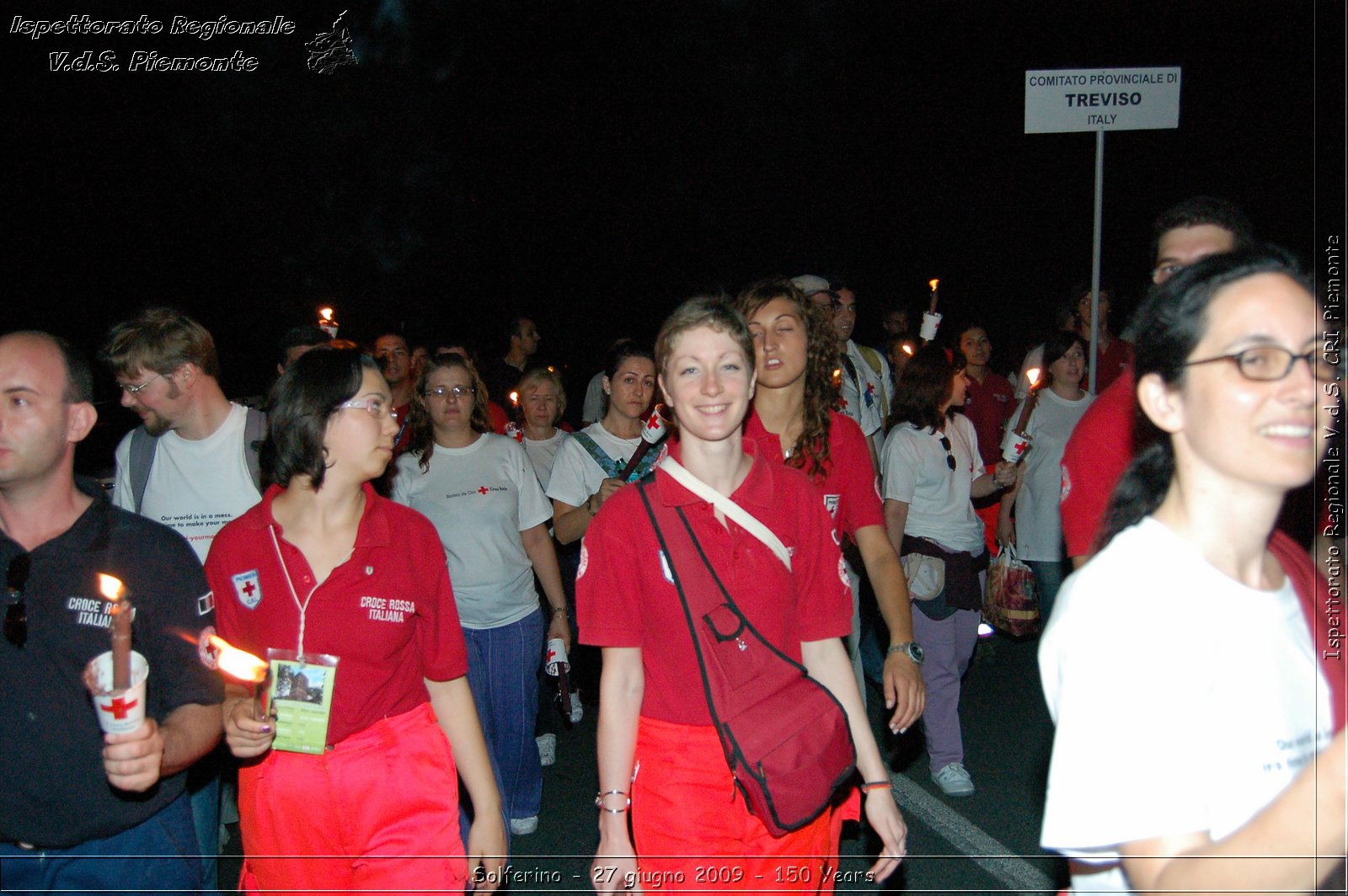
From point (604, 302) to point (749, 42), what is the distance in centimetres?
813

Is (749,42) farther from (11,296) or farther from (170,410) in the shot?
(170,410)

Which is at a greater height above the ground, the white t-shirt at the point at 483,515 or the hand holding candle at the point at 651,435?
the hand holding candle at the point at 651,435

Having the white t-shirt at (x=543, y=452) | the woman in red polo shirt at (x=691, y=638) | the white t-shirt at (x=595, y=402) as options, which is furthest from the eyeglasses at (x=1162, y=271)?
the white t-shirt at (x=595, y=402)

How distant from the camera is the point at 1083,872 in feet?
6.14

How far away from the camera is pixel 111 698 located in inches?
90.7

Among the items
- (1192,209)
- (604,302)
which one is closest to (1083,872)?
(1192,209)

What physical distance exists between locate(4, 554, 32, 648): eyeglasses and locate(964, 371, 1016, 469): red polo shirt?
23.5 feet

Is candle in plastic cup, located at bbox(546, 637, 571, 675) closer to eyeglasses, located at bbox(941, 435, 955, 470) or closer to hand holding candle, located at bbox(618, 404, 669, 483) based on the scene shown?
hand holding candle, located at bbox(618, 404, 669, 483)

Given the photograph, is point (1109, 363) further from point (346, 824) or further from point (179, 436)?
point (346, 824)

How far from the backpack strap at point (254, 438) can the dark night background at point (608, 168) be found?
8.51m

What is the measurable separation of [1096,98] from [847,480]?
14.0 ft

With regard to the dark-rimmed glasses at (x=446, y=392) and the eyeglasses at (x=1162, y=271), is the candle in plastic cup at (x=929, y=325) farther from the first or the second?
the eyeglasses at (x=1162, y=271)

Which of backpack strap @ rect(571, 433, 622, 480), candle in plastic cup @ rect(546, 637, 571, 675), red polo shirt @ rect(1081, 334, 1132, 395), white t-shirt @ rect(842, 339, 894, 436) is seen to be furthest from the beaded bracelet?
red polo shirt @ rect(1081, 334, 1132, 395)

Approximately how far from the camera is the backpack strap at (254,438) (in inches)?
172
